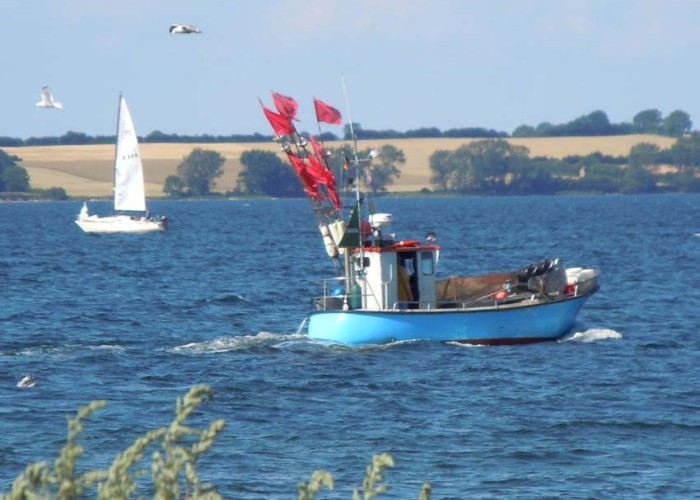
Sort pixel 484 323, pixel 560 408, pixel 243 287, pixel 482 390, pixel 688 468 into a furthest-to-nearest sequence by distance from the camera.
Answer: pixel 243 287, pixel 484 323, pixel 482 390, pixel 560 408, pixel 688 468

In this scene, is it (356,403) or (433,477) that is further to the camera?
(356,403)

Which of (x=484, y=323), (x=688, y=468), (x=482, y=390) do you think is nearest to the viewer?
(x=688, y=468)

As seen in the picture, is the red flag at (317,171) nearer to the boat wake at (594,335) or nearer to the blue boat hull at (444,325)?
the blue boat hull at (444,325)

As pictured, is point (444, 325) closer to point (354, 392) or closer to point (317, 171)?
point (317, 171)

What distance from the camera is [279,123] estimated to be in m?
31.7

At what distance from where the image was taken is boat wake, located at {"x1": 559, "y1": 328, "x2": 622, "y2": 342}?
33.9 meters

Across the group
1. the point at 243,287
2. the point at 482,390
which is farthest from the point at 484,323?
the point at 243,287

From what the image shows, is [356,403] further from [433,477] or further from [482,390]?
[433,477]

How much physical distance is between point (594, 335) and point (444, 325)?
17.7 ft

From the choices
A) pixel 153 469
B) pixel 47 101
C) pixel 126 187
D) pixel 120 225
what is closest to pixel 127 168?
pixel 126 187

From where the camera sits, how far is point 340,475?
65.6 feet

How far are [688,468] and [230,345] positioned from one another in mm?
14783

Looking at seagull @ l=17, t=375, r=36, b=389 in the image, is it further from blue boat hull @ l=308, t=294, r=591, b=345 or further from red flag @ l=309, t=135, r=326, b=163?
red flag @ l=309, t=135, r=326, b=163

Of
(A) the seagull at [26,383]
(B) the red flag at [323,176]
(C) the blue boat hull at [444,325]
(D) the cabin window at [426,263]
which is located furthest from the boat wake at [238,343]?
(A) the seagull at [26,383]
